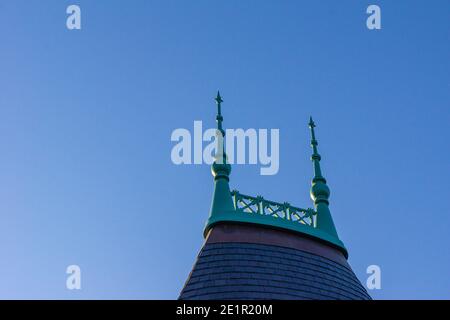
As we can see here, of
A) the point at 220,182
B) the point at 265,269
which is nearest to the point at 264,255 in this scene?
the point at 265,269

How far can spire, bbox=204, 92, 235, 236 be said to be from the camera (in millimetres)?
20953

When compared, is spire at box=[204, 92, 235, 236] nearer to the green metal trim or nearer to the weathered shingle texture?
the green metal trim

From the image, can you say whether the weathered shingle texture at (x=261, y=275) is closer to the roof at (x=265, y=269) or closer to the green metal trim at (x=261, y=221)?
the roof at (x=265, y=269)

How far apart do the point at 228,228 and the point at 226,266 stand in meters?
1.56

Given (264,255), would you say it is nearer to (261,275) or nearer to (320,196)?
(261,275)

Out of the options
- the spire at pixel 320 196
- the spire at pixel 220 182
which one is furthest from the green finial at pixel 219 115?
the spire at pixel 320 196

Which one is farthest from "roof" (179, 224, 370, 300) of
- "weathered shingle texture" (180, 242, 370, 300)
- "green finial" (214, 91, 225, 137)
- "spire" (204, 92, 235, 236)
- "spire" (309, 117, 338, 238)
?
"green finial" (214, 91, 225, 137)

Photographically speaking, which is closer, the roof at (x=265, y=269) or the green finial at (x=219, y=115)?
the roof at (x=265, y=269)

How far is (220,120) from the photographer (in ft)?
79.4

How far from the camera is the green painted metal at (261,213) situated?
20.7 m

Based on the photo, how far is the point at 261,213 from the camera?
2108cm

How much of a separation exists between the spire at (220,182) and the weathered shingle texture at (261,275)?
1234 millimetres
